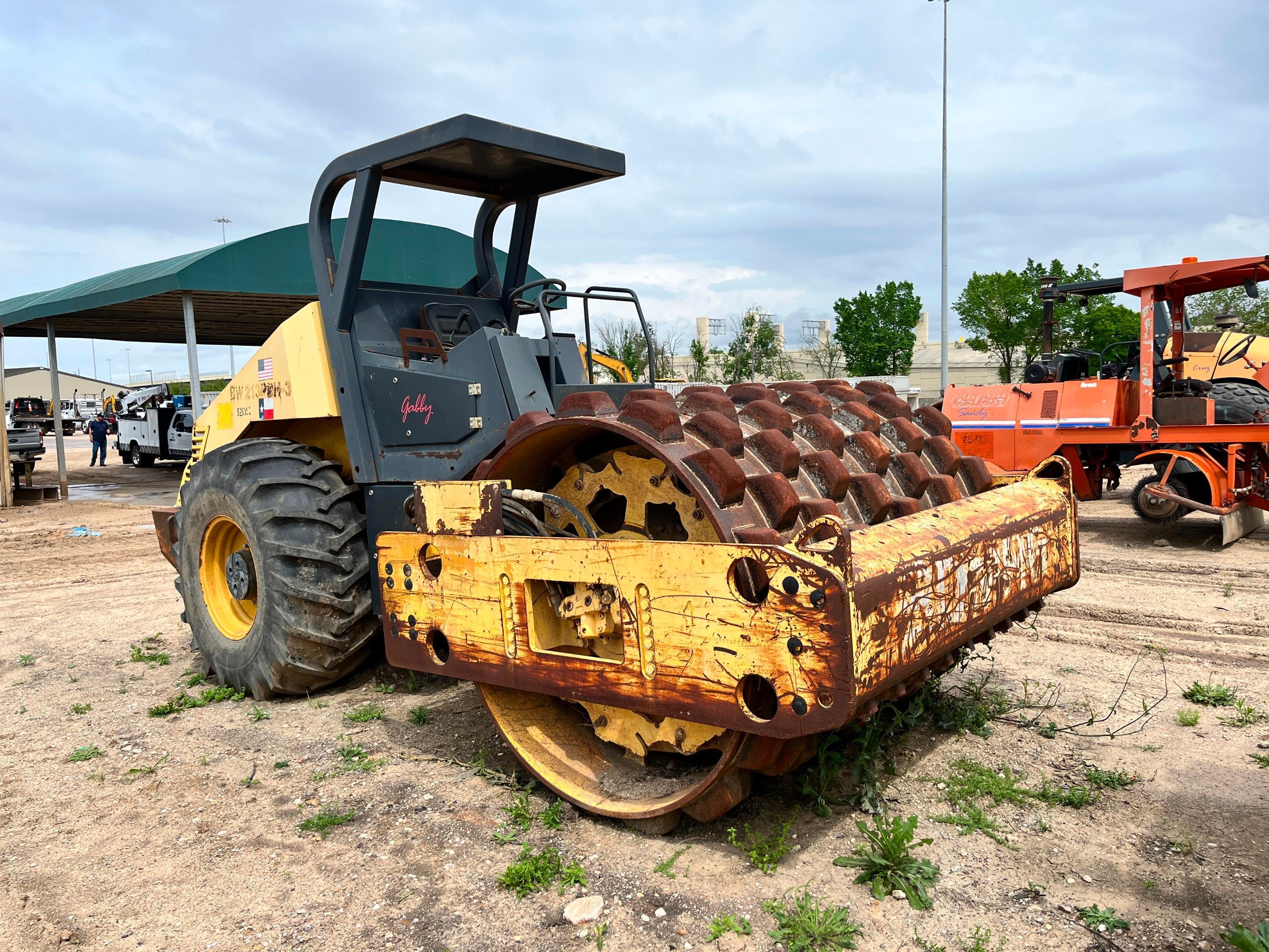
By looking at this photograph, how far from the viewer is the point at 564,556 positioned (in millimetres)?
3041

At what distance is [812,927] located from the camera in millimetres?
2559

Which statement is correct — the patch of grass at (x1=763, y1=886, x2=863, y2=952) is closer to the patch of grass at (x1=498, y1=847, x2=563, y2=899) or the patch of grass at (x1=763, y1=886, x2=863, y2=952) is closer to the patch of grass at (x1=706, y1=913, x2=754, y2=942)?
the patch of grass at (x1=706, y1=913, x2=754, y2=942)

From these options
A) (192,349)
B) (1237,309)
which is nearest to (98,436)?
(192,349)

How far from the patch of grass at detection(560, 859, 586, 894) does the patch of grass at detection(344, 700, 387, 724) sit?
1833 mm

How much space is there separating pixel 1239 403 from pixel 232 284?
546 inches

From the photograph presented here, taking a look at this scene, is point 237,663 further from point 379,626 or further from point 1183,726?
point 1183,726

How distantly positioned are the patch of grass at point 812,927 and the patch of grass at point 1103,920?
0.63 meters

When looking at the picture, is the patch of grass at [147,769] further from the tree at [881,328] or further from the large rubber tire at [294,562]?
the tree at [881,328]

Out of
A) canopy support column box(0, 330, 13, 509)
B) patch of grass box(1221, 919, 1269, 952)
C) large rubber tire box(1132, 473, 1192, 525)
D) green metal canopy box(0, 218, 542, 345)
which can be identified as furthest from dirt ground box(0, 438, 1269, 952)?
canopy support column box(0, 330, 13, 509)

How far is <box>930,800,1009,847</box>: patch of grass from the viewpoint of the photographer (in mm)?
3129

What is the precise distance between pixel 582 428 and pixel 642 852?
57.7 inches

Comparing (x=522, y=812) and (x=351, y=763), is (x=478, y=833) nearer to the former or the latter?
(x=522, y=812)

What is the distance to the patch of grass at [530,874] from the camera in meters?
2.91

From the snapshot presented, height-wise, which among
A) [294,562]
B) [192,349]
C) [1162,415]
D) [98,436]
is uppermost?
[192,349]
